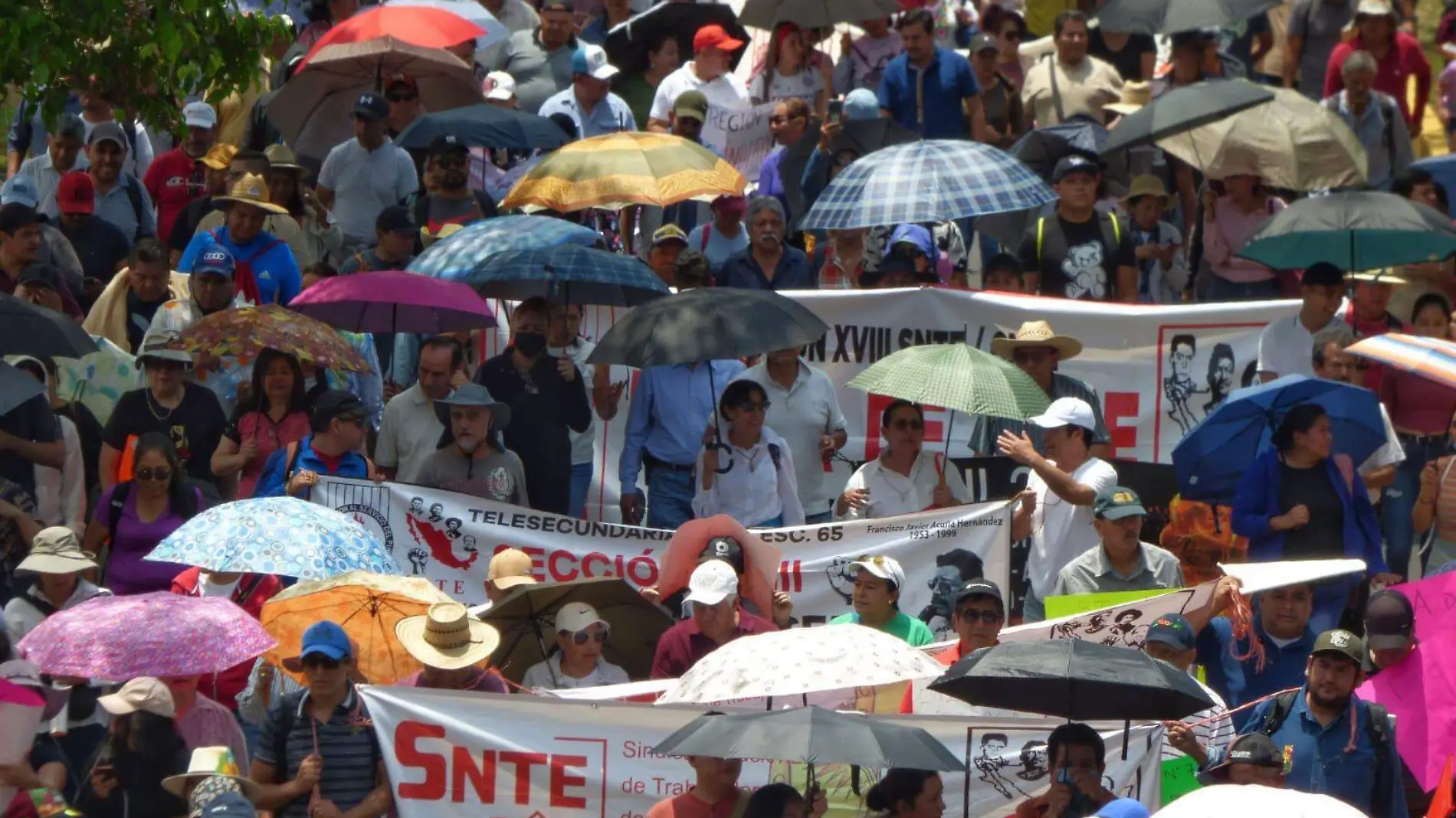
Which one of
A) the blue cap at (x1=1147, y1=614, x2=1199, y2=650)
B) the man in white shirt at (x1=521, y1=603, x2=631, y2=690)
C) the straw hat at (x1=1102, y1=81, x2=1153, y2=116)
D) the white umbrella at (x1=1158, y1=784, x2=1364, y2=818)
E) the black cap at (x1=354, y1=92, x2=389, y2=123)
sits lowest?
the man in white shirt at (x1=521, y1=603, x2=631, y2=690)

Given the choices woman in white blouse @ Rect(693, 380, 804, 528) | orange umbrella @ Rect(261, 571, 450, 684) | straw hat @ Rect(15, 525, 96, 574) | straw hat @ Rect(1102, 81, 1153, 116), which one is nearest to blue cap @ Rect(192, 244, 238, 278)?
woman in white blouse @ Rect(693, 380, 804, 528)

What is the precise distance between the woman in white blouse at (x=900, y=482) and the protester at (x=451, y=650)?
3239 mm

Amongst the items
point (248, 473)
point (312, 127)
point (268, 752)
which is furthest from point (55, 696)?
point (312, 127)

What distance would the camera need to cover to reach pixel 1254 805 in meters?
7.78

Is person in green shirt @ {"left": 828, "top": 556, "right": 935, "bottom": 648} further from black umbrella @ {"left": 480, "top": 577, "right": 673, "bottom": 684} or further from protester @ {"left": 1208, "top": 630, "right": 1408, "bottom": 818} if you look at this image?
protester @ {"left": 1208, "top": 630, "right": 1408, "bottom": 818}

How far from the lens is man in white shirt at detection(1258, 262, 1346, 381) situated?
14844 mm

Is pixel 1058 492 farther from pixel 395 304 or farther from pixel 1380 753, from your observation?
pixel 395 304

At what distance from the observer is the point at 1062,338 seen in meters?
13.9

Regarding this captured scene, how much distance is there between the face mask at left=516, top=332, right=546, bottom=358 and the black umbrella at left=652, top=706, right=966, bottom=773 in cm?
491

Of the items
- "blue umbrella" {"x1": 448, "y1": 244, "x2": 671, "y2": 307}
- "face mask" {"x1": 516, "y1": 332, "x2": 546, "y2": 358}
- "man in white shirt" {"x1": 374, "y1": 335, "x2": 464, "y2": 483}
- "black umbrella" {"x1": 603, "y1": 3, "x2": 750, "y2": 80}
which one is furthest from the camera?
"black umbrella" {"x1": 603, "y1": 3, "x2": 750, "y2": 80}

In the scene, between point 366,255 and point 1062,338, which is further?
point 366,255

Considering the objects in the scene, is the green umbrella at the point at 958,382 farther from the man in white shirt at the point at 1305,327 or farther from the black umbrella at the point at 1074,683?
the black umbrella at the point at 1074,683

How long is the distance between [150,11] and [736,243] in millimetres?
4205

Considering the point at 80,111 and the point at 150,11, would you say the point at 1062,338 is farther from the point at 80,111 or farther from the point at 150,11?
the point at 80,111
